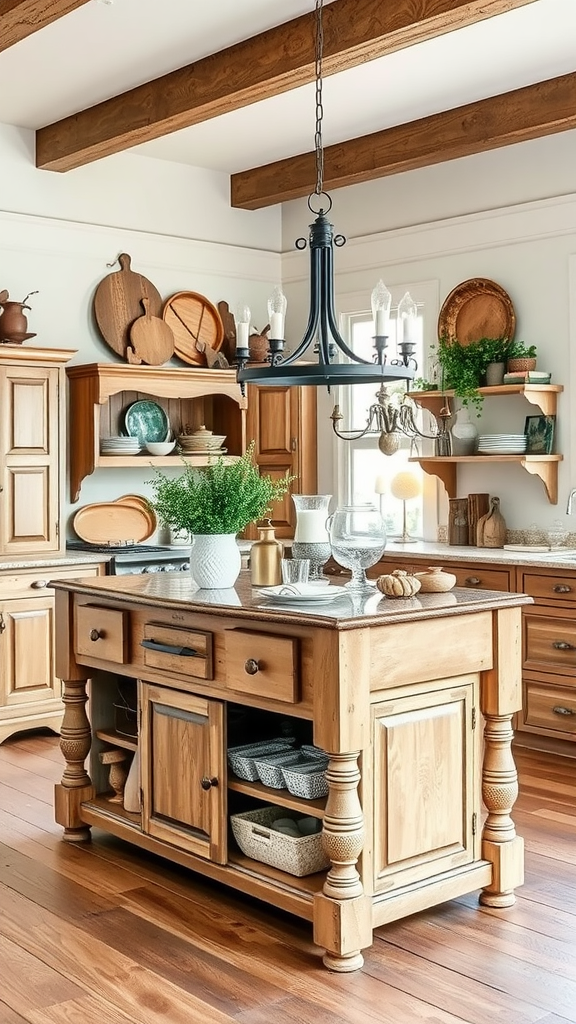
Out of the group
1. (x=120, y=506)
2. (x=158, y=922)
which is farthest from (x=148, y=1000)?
(x=120, y=506)

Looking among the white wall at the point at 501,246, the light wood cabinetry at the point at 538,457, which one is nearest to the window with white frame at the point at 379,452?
the white wall at the point at 501,246

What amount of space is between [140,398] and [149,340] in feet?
1.12

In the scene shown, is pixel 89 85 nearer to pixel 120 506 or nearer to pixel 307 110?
pixel 307 110

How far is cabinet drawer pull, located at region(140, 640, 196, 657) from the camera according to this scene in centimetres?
341

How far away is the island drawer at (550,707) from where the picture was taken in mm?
5043

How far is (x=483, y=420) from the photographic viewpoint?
6.08 metres

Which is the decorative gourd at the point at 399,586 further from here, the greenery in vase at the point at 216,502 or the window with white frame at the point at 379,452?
the window with white frame at the point at 379,452

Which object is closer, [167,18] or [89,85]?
[167,18]

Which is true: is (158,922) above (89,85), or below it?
below

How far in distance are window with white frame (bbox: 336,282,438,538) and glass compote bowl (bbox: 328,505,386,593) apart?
2882 mm

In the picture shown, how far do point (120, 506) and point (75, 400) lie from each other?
0.67 meters

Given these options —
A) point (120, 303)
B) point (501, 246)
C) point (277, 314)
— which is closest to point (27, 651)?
point (120, 303)

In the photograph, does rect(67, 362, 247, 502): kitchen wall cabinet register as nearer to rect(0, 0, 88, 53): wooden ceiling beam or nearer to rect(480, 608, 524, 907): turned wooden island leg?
rect(0, 0, 88, 53): wooden ceiling beam

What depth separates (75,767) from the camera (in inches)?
159
